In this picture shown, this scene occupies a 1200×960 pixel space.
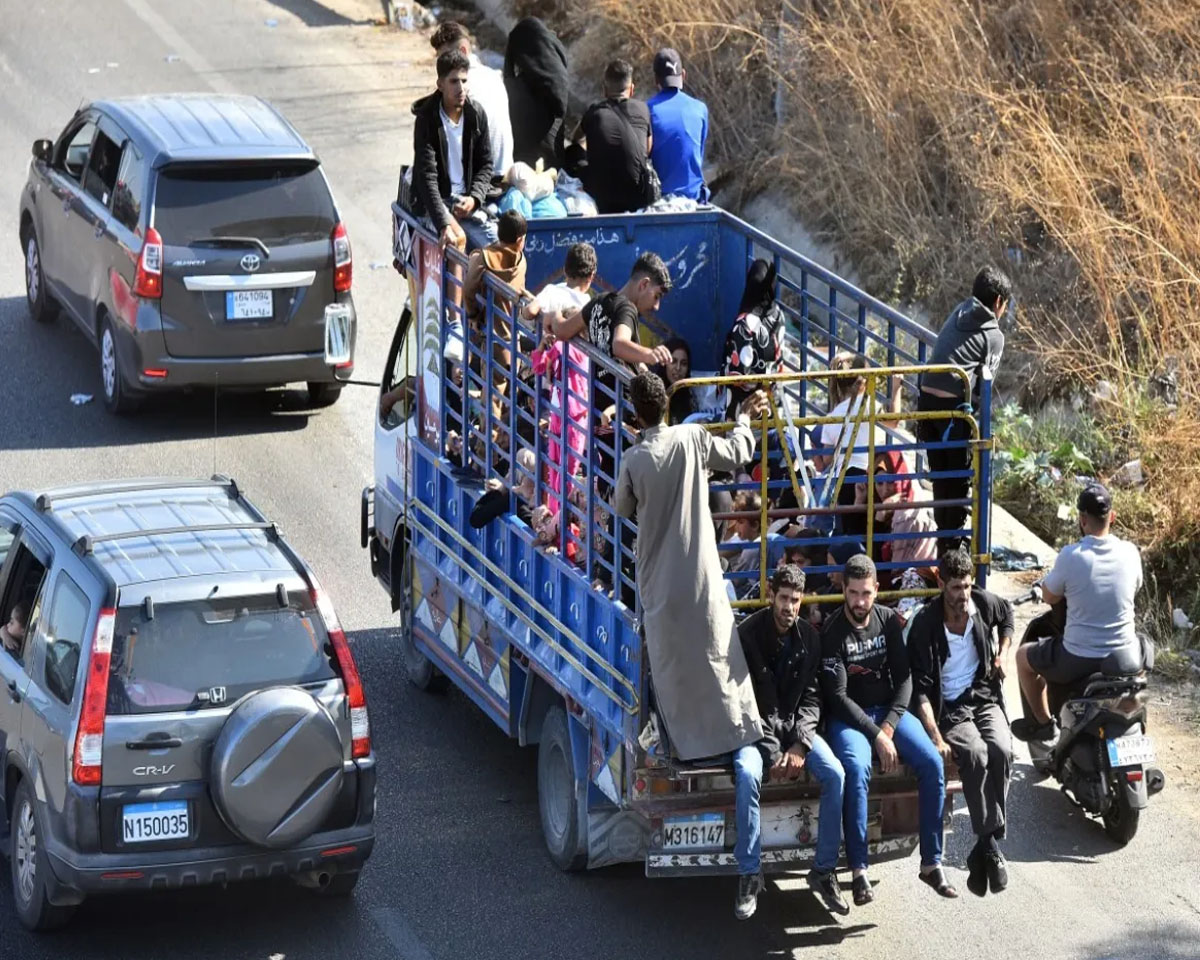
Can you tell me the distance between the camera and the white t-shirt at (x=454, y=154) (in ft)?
34.4

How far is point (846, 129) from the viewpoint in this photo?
16469 mm

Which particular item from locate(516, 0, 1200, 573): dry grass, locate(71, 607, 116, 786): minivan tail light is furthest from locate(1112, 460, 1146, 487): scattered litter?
locate(71, 607, 116, 786): minivan tail light

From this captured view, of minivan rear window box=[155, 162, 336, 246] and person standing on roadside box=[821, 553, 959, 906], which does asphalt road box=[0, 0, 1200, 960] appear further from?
minivan rear window box=[155, 162, 336, 246]

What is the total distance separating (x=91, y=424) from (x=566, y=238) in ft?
15.5

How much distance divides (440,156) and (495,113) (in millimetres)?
481

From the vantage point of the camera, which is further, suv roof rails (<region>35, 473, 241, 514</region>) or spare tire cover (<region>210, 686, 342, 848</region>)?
suv roof rails (<region>35, 473, 241, 514</region>)

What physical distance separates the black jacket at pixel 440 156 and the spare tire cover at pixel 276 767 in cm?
340

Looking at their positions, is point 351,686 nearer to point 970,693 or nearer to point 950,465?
point 970,693

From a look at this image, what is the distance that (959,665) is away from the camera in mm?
8094

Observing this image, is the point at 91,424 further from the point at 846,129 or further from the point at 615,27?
the point at 615,27

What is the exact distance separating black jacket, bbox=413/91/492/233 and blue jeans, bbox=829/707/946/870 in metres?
3.87

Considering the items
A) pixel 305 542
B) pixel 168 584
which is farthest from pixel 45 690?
pixel 305 542

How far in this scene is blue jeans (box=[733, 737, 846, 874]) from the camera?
7539mm

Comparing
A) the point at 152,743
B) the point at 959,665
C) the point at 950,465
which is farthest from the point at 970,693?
the point at 152,743
